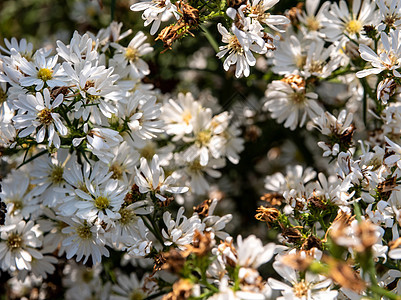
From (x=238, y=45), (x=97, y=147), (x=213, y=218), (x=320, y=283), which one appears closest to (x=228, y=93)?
(x=238, y=45)

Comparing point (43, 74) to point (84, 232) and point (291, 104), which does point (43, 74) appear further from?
point (291, 104)

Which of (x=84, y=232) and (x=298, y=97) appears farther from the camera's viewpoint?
(x=298, y=97)

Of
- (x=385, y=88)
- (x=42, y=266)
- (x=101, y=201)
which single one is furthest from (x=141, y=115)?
(x=385, y=88)

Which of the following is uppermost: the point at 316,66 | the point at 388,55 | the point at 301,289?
the point at 388,55

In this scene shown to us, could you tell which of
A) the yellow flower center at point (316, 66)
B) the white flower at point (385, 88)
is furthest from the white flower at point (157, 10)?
the white flower at point (385, 88)

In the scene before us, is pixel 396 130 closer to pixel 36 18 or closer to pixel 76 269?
pixel 76 269

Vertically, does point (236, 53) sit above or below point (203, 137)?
above

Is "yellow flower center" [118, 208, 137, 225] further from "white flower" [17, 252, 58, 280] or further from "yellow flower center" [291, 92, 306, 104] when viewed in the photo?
"yellow flower center" [291, 92, 306, 104]
